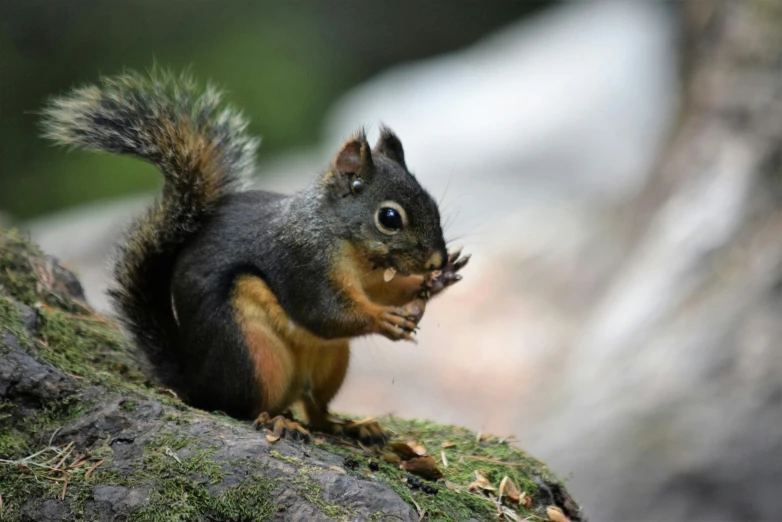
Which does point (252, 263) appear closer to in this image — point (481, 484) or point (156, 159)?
point (156, 159)

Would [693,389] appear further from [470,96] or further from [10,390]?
[470,96]

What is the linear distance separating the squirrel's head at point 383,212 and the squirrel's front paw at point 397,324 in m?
0.15

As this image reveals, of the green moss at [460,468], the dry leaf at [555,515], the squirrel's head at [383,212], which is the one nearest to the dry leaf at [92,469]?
the green moss at [460,468]

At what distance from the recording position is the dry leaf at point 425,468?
230cm

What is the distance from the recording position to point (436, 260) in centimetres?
247

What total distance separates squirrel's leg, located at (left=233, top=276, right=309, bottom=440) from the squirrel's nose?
0.42 m

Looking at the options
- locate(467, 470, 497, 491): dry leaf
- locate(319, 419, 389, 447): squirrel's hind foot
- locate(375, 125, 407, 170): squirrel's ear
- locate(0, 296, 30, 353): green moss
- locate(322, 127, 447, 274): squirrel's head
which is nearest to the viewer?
locate(0, 296, 30, 353): green moss

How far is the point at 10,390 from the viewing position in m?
2.14

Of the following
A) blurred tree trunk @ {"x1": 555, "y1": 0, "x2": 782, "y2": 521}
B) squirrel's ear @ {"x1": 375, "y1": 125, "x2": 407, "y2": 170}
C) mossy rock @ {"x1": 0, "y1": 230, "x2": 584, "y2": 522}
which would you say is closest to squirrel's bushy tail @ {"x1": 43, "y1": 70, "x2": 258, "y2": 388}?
mossy rock @ {"x1": 0, "y1": 230, "x2": 584, "y2": 522}

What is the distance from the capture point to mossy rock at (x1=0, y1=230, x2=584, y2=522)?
1956mm

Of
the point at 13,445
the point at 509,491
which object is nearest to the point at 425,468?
the point at 509,491

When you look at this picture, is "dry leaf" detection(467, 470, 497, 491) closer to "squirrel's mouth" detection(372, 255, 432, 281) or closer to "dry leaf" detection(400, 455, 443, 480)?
"dry leaf" detection(400, 455, 443, 480)

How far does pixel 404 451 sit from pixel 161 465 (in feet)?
2.17

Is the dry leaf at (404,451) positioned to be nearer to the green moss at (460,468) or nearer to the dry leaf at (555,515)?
the green moss at (460,468)
